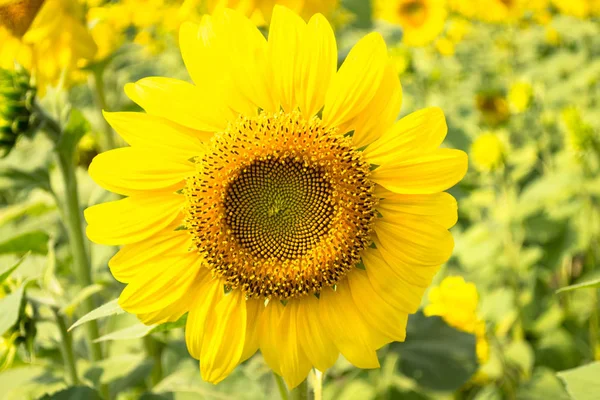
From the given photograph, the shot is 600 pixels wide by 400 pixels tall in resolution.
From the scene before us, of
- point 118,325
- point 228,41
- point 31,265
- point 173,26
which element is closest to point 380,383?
point 118,325

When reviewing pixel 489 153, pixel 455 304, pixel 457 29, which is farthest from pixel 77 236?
pixel 457 29

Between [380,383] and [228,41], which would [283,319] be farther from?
[380,383]

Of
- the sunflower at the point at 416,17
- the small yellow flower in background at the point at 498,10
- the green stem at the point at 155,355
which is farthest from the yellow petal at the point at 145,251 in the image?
the small yellow flower in background at the point at 498,10

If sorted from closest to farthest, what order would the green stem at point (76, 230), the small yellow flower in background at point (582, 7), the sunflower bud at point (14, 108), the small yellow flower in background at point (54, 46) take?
the sunflower bud at point (14, 108)
the green stem at point (76, 230)
the small yellow flower in background at point (54, 46)
the small yellow flower in background at point (582, 7)

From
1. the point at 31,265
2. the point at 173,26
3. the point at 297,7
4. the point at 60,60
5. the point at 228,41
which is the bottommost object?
the point at 31,265

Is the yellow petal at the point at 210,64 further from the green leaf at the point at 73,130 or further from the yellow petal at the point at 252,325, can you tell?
the green leaf at the point at 73,130
